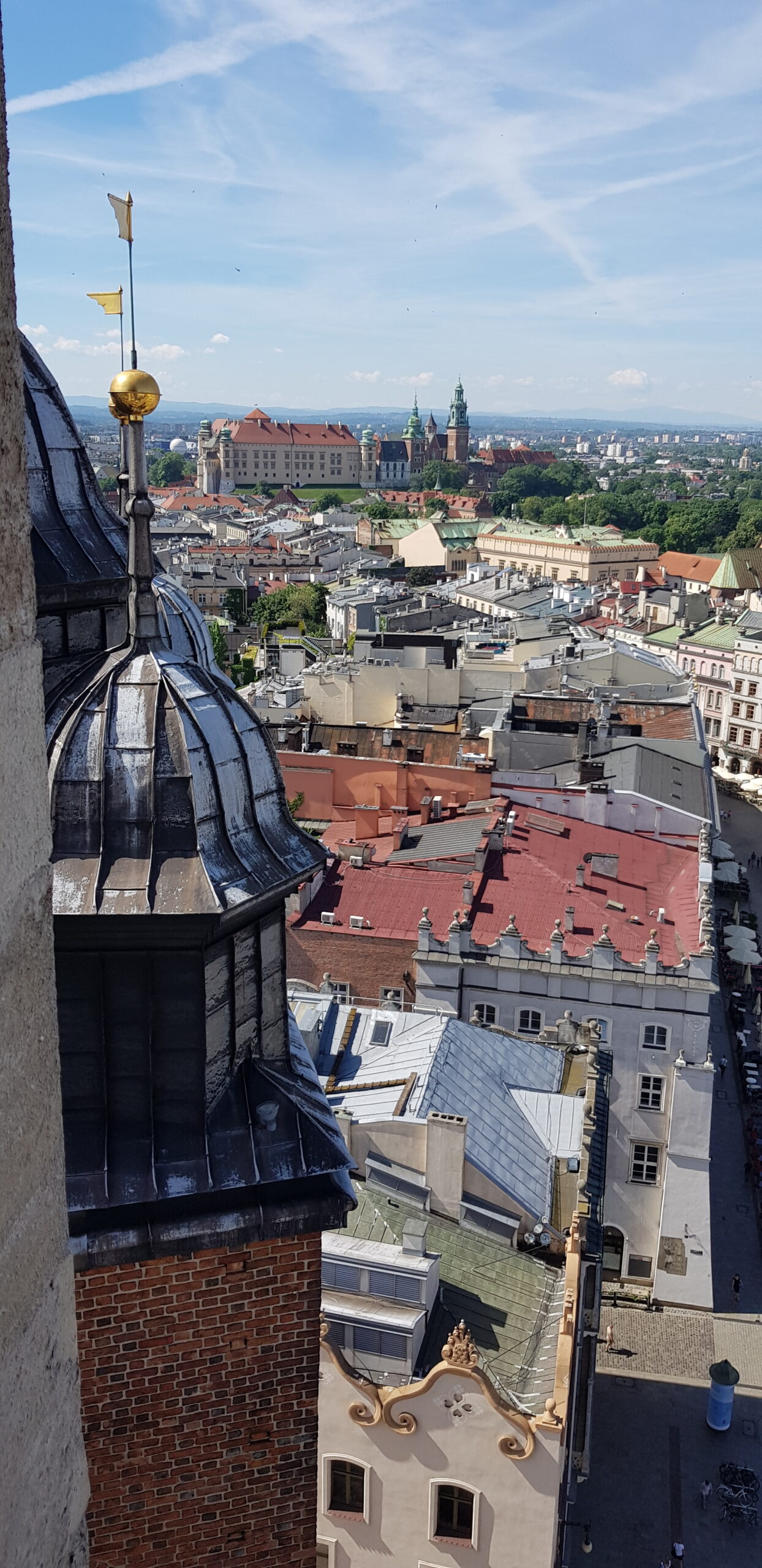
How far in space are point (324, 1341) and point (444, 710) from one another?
1554 inches

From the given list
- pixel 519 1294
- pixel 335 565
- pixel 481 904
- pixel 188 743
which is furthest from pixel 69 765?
pixel 335 565

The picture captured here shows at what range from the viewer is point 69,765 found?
26.7ft

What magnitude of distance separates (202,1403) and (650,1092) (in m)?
23.3

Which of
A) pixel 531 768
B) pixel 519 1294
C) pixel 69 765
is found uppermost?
pixel 69 765

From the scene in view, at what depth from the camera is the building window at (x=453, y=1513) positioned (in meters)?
15.8

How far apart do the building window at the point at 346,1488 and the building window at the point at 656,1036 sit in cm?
1537

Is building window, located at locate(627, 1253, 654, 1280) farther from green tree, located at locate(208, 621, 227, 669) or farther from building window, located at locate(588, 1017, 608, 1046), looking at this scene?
green tree, located at locate(208, 621, 227, 669)

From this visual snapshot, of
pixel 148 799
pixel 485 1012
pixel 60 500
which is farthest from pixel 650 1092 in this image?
pixel 148 799

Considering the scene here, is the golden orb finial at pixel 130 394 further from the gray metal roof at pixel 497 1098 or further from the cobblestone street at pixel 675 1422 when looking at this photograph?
the cobblestone street at pixel 675 1422

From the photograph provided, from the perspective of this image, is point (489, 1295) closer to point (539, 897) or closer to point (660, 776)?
point (539, 897)

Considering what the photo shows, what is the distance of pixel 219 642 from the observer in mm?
89250

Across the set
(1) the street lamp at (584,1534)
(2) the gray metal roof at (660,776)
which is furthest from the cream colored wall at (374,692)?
(1) the street lamp at (584,1534)

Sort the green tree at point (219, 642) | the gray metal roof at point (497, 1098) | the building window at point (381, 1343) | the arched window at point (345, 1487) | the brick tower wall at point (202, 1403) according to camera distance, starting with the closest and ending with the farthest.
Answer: the brick tower wall at point (202, 1403) < the arched window at point (345, 1487) < the building window at point (381, 1343) < the gray metal roof at point (497, 1098) < the green tree at point (219, 642)

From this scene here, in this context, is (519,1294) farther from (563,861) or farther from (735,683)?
(735,683)
